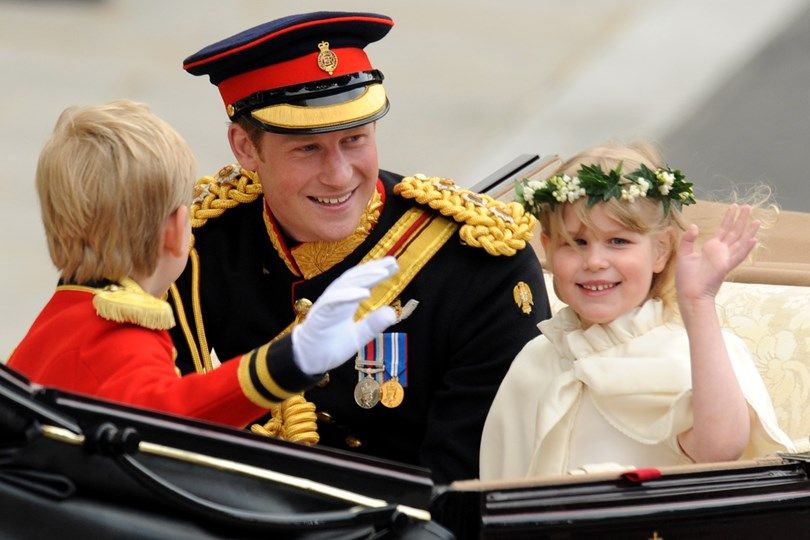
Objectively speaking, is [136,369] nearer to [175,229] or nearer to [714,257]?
[175,229]

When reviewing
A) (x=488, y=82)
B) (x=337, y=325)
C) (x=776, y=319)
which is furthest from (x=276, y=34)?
(x=488, y=82)

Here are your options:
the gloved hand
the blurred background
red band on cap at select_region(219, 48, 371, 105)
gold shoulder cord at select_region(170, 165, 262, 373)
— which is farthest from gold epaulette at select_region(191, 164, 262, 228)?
the blurred background

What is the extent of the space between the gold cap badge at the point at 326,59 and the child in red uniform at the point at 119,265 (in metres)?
0.50

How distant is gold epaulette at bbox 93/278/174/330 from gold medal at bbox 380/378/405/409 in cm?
70

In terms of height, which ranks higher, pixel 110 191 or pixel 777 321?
pixel 777 321

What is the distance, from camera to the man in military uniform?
264cm

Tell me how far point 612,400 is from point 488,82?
5532mm

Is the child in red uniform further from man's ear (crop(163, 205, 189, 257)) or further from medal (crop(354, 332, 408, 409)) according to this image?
medal (crop(354, 332, 408, 409))

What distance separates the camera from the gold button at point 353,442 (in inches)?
109

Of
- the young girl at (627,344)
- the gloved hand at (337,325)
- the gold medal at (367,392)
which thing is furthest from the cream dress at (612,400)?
the gloved hand at (337,325)

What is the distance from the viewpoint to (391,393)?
9.00 feet

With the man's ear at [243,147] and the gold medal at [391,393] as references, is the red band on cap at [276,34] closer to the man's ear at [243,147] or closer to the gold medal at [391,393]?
the man's ear at [243,147]

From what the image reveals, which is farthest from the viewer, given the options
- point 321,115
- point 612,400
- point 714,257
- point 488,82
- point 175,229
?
point 488,82

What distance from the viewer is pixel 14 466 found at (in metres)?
1.69
